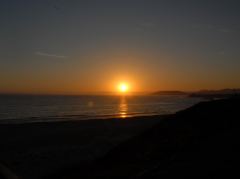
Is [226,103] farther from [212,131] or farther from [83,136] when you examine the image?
[83,136]

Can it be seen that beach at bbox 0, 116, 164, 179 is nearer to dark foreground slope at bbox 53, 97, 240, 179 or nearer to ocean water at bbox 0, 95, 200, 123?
dark foreground slope at bbox 53, 97, 240, 179

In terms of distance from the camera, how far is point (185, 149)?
838cm

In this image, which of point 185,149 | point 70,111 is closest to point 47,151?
point 185,149

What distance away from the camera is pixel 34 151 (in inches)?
656

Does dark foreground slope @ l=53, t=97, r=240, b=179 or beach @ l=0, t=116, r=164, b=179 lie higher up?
dark foreground slope @ l=53, t=97, r=240, b=179

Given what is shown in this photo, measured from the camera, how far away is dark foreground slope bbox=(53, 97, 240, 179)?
6.04m

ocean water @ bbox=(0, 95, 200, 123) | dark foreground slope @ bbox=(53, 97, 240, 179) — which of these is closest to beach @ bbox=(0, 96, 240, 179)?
dark foreground slope @ bbox=(53, 97, 240, 179)

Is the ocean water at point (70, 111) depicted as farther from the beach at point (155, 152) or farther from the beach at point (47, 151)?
the beach at point (155, 152)

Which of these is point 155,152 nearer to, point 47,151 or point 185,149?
point 185,149

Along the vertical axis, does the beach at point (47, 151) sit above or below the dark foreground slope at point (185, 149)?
below

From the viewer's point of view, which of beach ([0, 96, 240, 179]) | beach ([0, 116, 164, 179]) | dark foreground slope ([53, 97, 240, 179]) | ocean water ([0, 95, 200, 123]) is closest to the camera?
dark foreground slope ([53, 97, 240, 179])

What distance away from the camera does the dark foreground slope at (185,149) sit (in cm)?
604

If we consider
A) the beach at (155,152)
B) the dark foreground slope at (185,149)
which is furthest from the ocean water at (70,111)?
the dark foreground slope at (185,149)

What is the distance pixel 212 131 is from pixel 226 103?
11.5 feet
